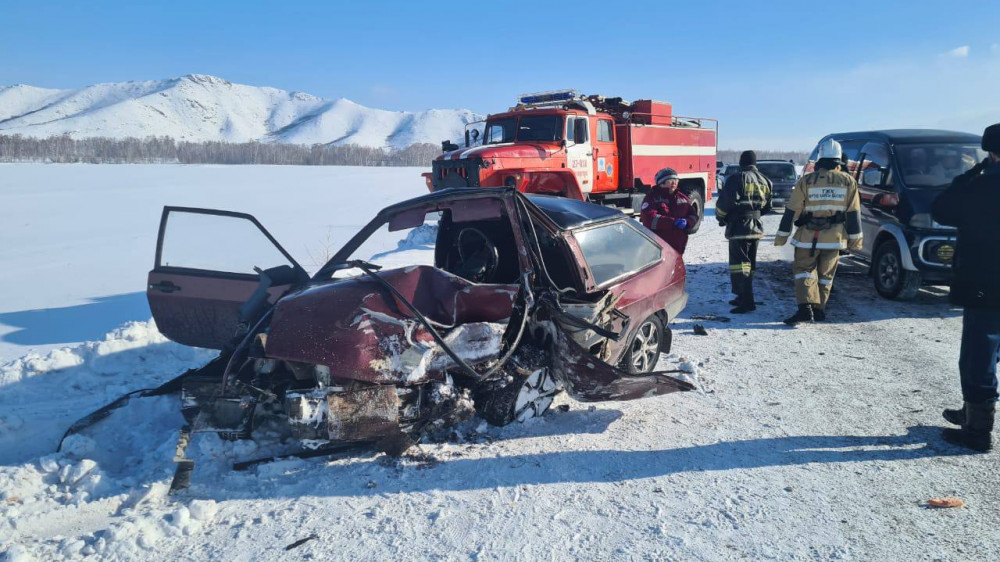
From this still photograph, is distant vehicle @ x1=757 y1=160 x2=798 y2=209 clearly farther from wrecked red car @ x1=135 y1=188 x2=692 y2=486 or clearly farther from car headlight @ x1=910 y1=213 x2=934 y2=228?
wrecked red car @ x1=135 y1=188 x2=692 y2=486

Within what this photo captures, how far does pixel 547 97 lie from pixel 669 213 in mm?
6327

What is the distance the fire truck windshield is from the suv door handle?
7.75 metres

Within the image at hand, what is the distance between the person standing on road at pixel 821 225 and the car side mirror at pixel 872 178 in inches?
64.3

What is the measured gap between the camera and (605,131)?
11.8 meters

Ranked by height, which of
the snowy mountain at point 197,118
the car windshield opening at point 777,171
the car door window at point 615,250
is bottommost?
the car door window at point 615,250

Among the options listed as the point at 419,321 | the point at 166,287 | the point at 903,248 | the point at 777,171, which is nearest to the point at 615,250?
the point at 419,321

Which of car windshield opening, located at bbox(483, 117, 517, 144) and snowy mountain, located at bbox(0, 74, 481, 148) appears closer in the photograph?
car windshield opening, located at bbox(483, 117, 517, 144)

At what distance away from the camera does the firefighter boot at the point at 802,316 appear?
603cm

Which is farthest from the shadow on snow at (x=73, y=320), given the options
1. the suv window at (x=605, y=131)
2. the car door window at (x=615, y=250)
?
the suv window at (x=605, y=131)

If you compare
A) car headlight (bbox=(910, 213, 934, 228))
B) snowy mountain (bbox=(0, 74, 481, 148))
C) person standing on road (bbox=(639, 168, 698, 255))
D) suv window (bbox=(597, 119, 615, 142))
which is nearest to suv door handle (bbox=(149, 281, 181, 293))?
person standing on road (bbox=(639, 168, 698, 255))

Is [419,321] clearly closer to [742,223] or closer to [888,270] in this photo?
[742,223]

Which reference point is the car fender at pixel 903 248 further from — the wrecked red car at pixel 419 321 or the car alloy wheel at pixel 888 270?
the wrecked red car at pixel 419 321

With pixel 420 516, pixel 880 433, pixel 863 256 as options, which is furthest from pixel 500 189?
Result: pixel 863 256

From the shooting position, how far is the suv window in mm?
11531
